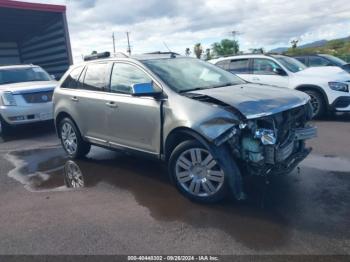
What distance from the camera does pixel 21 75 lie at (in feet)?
34.4

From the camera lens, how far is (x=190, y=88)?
4727mm

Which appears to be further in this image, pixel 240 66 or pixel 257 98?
pixel 240 66

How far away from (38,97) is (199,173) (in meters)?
6.44

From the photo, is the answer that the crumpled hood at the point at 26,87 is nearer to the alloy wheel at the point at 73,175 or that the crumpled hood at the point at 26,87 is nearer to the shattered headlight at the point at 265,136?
the alloy wheel at the point at 73,175

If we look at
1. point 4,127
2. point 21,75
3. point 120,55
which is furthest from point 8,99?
point 120,55

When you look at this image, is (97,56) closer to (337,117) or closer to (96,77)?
(96,77)

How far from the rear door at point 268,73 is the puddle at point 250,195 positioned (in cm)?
391

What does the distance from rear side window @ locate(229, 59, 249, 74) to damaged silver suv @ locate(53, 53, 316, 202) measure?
181 inches

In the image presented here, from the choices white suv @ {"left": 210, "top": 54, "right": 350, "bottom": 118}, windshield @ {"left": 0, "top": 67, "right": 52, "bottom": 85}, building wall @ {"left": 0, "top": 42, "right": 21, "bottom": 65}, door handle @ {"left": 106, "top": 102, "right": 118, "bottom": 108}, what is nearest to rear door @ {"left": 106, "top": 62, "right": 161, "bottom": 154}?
door handle @ {"left": 106, "top": 102, "right": 118, "bottom": 108}

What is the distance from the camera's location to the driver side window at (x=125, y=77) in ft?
16.4

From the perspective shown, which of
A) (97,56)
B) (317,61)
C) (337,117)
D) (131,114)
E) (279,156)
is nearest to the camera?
(279,156)

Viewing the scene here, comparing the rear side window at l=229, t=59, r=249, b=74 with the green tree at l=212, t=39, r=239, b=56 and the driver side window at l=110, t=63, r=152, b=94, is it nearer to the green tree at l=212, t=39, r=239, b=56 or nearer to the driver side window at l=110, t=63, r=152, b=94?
the driver side window at l=110, t=63, r=152, b=94

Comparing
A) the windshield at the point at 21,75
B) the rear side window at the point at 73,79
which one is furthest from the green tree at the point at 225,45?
the rear side window at the point at 73,79

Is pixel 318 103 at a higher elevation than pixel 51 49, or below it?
below
